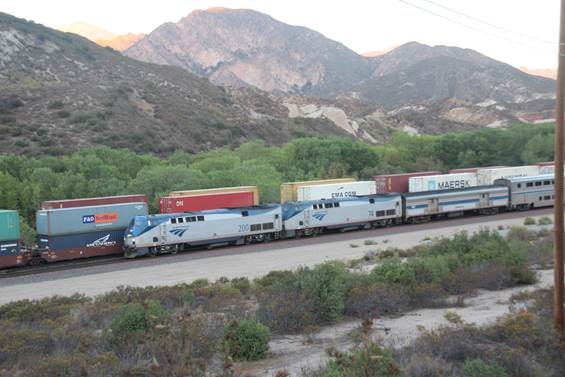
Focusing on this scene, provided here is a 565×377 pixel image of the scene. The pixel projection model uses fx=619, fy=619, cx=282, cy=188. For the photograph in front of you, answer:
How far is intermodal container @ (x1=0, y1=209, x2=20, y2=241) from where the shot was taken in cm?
2989

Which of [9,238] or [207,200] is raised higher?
[207,200]

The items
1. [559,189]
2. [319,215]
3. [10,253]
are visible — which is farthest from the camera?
[319,215]

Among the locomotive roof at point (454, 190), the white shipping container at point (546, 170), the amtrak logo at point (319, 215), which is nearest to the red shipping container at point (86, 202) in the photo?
the amtrak logo at point (319, 215)

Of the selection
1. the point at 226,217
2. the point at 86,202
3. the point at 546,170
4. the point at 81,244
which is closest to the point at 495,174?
the point at 546,170

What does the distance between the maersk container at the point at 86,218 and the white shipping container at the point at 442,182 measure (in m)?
23.0

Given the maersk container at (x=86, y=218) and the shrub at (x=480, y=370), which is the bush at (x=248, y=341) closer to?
the shrub at (x=480, y=370)

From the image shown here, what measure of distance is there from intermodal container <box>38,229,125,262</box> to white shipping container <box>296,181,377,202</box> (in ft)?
45.1

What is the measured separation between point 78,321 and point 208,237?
20.0m

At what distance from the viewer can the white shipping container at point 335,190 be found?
43.6m

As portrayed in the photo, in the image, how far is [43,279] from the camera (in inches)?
1131

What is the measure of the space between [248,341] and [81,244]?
72.2ft

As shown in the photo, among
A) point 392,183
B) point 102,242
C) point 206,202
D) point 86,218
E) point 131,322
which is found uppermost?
point 392,183

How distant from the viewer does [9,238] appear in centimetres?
3027

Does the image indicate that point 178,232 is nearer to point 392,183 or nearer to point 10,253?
point 10,253
